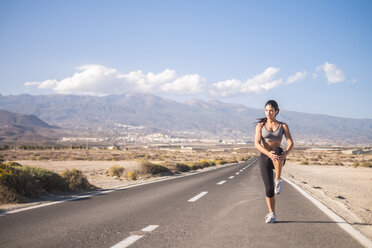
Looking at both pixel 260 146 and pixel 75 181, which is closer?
pixel 260 146

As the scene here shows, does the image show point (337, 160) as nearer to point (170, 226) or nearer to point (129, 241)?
point (170, 226)

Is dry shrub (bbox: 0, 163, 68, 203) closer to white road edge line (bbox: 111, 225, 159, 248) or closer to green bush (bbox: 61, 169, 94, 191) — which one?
green bush (bbox: 61, 169, 94, 191)

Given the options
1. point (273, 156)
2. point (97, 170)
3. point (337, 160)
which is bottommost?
point (337, 160)

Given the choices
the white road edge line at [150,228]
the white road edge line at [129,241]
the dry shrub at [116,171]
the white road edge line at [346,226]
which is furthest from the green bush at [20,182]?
the dry shrub at [116,171]

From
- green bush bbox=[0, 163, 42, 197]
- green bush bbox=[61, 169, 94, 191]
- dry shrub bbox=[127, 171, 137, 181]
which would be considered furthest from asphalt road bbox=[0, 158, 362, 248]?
dry shrub bbox=[127, 171, 137, 181]

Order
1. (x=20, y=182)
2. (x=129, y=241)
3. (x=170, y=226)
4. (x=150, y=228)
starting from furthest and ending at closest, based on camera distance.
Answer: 1. (x=20, y=182)
2. (x=170, y=226)
3. (x=150, y=228)
4. (x=129, y=241)

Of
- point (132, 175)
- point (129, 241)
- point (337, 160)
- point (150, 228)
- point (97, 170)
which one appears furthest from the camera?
point (337, 160)

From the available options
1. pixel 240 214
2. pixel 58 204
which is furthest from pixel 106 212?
pixel 240 214

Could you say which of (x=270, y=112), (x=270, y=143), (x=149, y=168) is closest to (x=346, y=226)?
(x=270, y=143)

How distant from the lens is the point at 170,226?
21.2 feet

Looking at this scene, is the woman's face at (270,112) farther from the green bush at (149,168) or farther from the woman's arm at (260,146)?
the green bush at (149,168)

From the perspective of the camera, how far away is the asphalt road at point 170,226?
5.33 m

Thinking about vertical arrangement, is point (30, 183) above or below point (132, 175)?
above

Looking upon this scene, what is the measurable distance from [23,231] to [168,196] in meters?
5.58
